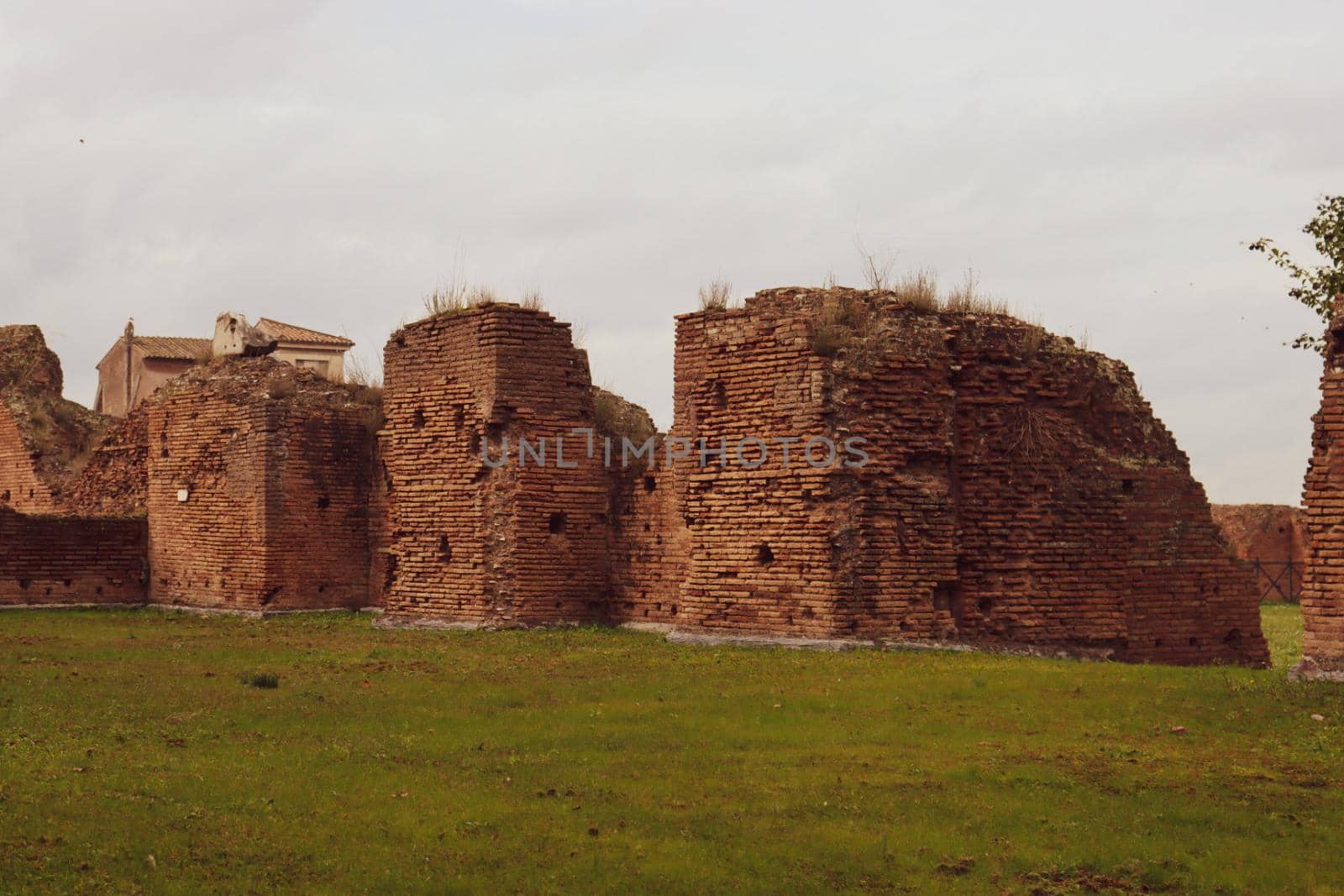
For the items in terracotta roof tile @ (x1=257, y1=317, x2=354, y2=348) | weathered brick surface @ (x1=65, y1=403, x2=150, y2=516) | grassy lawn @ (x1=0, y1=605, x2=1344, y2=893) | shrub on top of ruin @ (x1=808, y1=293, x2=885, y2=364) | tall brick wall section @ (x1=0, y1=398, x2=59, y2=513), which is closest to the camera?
grassy lawn @ (x1=0, y1=605, x2=1344, y2=893)

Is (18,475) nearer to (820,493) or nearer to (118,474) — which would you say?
(118,474)

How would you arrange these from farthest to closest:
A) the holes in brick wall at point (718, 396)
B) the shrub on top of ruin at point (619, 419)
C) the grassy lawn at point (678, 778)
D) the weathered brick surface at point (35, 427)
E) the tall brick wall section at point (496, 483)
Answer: the weathered brick surface at point (35, 427), the shrub on top of ruin at point (619, 419), the tall brick wall section at point (496, 483), the holes in brick wall at point (718, 396), the grassy lawn at point (678, 778)

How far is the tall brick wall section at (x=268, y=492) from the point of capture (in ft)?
68.5

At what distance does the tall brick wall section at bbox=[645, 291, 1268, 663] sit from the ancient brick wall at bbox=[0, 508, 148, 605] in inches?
442

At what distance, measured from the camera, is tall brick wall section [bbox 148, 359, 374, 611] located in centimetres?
2089

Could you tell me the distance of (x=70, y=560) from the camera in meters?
Result: 22.3

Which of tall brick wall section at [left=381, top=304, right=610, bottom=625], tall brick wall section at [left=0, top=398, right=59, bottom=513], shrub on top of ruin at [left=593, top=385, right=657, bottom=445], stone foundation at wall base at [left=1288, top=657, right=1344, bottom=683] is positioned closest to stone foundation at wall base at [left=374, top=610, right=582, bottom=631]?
tall brick wall section at [left=381, top=304, right=610, bottom=625]

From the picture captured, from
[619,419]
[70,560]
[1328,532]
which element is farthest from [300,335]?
[1328,532]

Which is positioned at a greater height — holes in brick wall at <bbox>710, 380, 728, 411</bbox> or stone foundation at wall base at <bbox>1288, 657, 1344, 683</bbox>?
holes in brick wall at <bbox>710, 380, 728, 411</bbox>

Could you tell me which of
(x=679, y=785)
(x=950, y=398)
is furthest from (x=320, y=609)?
(x=679, y=785)

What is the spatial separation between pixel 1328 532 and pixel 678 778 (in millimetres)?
5529

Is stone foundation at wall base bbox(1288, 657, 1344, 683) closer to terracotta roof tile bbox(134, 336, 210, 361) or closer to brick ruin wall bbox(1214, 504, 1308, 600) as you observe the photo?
brick ruin wall bbox(1214, 504, 1308, 600)

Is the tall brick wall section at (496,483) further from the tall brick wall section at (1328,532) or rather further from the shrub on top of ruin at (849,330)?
the tall brick wall section at (1328,532)

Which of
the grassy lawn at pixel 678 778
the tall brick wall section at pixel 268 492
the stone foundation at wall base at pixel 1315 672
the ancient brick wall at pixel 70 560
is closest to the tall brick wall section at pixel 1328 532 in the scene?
the stone foundation at wall base at pixel 1315 672
